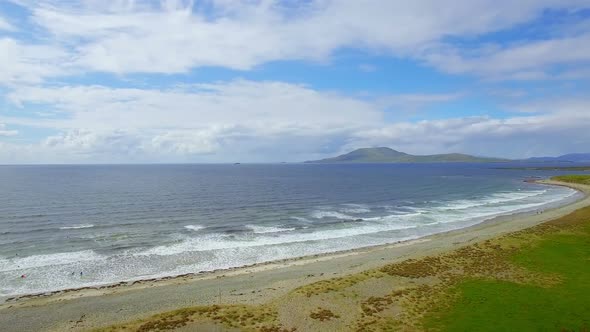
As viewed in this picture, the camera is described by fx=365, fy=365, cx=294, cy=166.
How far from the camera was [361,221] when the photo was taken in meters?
63.9

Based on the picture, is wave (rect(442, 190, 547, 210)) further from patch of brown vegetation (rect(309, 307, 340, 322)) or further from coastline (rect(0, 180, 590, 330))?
patch of brown vegetation (rect(309, 307, 340, 322))

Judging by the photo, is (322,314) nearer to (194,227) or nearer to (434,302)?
(434,302)

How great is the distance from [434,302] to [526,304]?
236 inches

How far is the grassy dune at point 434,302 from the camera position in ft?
76.3

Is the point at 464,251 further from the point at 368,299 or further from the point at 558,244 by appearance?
the point at 368,299

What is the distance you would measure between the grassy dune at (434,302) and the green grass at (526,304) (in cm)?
6

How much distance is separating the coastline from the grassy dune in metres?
2.47

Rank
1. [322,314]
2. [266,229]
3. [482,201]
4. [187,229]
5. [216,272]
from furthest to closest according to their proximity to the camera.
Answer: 1. [482,201]
2. [266,229]
3. [187,229]
4. [216,272]
5. [322,314]

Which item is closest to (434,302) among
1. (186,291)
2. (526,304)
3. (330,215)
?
(526,304)

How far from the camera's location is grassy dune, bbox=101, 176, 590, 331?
23266mm

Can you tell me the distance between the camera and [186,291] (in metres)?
31.4

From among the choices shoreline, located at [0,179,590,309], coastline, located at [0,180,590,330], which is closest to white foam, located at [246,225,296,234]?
shoreline, located at [0,179,590,309]

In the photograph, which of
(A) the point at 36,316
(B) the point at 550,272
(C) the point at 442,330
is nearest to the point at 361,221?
(B) the point at 550,272

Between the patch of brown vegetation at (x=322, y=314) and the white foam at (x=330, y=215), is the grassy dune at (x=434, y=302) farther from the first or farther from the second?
the white foam at (x=330, y=215)
